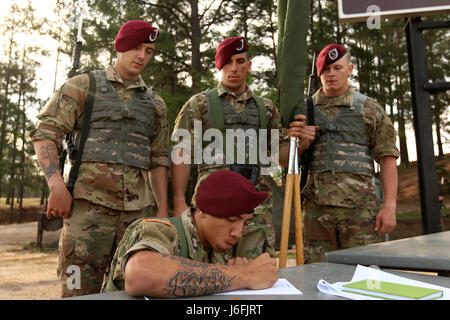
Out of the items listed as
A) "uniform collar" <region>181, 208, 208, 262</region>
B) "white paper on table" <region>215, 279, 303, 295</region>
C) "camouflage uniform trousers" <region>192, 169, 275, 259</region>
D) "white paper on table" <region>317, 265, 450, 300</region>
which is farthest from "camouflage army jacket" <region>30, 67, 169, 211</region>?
"white paper on table" <region>317, 265, 450, 300</region>

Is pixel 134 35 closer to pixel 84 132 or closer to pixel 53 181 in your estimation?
pixel 84 132

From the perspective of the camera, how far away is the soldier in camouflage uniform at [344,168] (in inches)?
113

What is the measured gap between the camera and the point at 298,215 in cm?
244

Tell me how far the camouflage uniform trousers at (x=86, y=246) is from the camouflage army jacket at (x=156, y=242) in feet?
2.76

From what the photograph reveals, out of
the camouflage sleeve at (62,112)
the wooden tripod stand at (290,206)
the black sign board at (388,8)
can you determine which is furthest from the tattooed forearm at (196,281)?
the black sign board at (388,8)

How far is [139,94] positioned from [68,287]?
126 cm

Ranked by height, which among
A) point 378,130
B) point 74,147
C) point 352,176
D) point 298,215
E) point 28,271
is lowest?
point 28,271

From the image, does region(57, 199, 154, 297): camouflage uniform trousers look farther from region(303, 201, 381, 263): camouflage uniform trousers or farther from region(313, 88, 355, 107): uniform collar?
region(313, 88, 355, 107): uniform collar

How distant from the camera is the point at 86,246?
2336mm

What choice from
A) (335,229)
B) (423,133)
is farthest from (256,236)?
(423,133)

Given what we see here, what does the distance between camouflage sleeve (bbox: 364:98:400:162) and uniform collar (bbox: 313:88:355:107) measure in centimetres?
14

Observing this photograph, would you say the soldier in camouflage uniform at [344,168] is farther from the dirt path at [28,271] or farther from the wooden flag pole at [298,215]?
the dirt path at [28,271]

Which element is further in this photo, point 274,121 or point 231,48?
point 274,121

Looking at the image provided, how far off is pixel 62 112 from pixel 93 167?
37 cm
